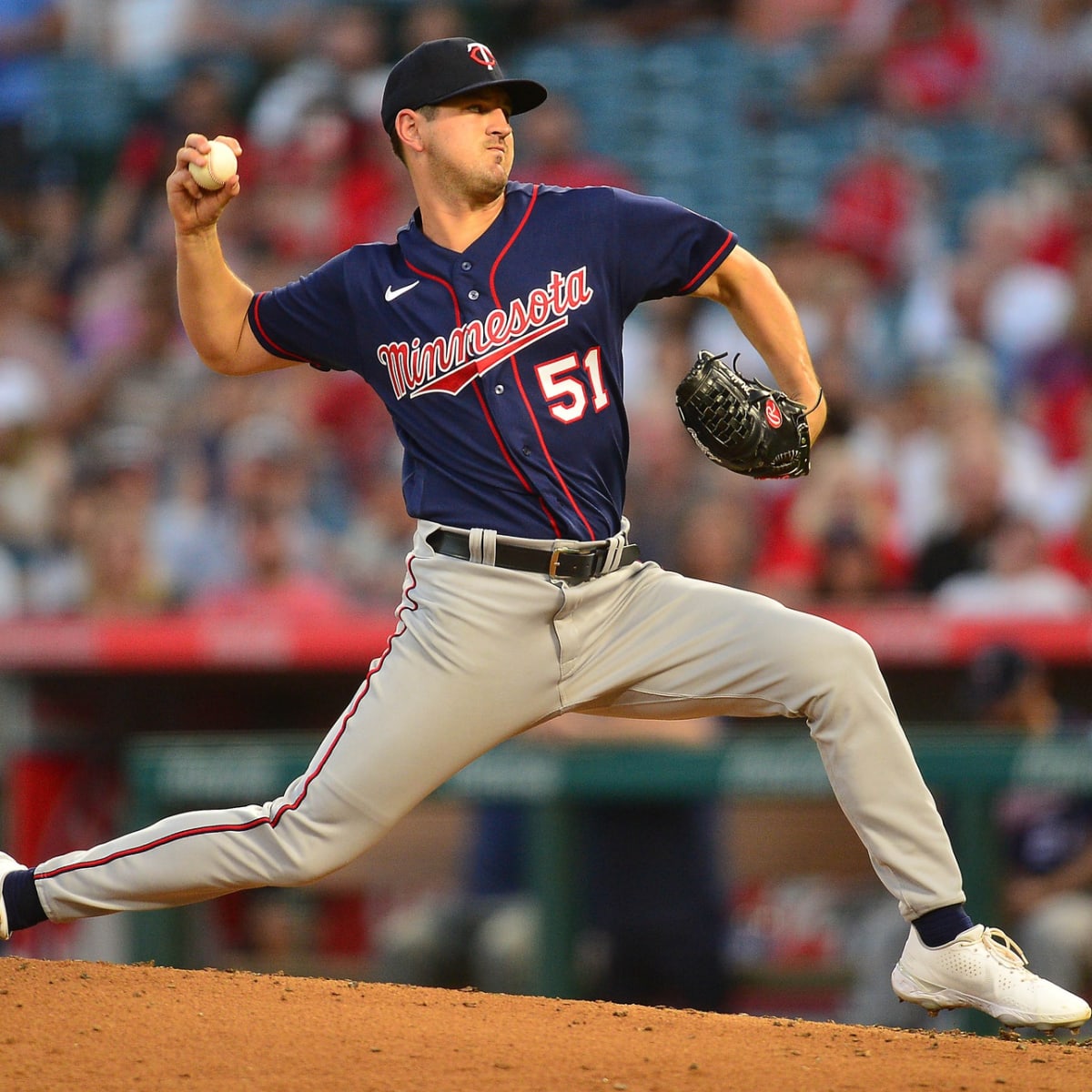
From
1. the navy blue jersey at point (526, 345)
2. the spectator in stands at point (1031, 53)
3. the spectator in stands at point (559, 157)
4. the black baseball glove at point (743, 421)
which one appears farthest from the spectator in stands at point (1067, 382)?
the navy blue jersey at point (526, 345)

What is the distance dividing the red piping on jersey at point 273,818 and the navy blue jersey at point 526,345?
0.20 metres

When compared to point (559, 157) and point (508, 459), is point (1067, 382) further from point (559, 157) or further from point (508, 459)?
point (508, 459)

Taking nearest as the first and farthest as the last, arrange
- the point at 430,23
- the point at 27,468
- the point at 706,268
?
the point at 706,268 → the point at 27,468 → the point at 430,23

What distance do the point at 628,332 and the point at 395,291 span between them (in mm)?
4447

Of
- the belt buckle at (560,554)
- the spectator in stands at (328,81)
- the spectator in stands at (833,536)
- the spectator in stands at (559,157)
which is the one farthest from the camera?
the spectator in stands at (328,81)

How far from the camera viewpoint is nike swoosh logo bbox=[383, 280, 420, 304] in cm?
308

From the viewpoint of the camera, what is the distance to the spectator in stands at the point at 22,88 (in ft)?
30.8

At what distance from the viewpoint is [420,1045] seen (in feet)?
9.20

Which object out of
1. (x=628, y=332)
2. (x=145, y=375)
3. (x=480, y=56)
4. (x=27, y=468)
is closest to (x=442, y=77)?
(x=480, y=56)

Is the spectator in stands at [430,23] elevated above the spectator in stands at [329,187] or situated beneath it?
elevated above

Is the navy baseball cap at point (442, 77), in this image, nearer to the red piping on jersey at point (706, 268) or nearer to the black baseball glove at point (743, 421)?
the red piping on jersey at point (706, 268)

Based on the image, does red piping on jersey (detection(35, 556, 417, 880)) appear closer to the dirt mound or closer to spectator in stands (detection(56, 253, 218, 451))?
the dirt mound

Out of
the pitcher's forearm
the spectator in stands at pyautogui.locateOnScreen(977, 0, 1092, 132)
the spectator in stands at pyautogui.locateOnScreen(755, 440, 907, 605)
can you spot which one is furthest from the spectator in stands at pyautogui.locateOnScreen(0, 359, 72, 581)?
the spectator in stands at pyautogui.locateOnScreen(977, 0, 1092, 132)

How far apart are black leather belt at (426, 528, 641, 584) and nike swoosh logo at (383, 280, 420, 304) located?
43cm
